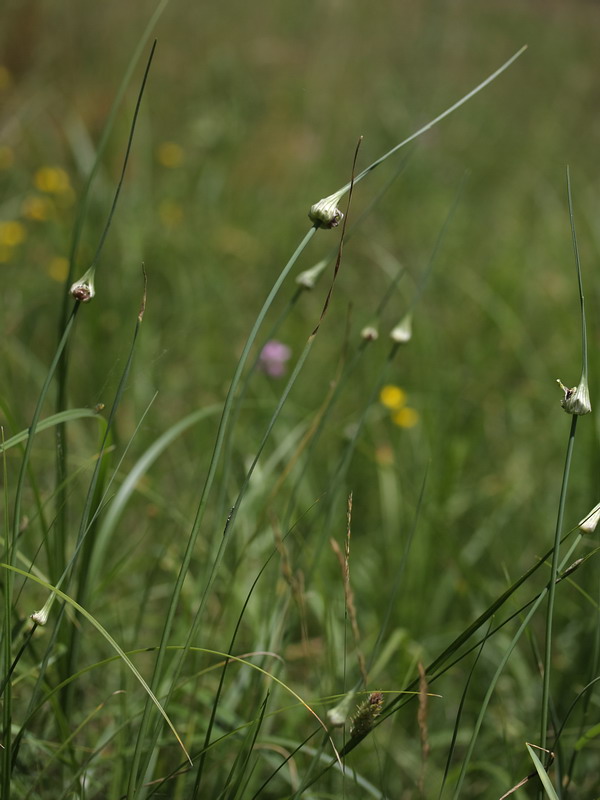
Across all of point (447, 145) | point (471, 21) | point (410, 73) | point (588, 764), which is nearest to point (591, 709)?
Result: point (588, 764)

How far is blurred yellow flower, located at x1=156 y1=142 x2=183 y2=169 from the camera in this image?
8.18 ft

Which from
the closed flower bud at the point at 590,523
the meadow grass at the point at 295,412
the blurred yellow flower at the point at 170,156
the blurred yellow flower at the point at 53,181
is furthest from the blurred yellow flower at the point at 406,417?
the blurred yellow flower at the point at 170,156

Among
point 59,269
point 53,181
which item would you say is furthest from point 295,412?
point 53,181

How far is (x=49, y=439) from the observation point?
4.63 ft

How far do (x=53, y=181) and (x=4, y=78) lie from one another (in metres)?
0.55

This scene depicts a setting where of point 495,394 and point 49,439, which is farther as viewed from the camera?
point 495,394

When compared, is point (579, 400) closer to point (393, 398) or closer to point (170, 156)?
point (393, 398)

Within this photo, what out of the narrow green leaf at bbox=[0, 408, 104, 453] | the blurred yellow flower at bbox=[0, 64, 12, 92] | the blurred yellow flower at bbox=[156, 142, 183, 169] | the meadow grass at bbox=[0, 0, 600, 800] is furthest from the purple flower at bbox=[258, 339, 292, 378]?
the blurred yellow flower at bbox=[0, 64, 12, 92]

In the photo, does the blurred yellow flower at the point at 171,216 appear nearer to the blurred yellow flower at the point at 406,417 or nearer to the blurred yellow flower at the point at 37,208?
the blurred yellow flower at the point at 37,208

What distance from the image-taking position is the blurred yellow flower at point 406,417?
153cm

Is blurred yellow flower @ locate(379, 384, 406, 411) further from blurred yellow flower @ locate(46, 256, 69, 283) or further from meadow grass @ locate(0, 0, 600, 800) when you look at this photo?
blurred yellow flower @ locate(46, 256, 69, 283)

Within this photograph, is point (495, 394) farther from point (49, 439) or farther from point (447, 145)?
point (447, 145)

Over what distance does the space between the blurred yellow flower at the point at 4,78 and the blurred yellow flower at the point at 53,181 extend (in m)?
0.33

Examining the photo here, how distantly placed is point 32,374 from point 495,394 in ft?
3.35
